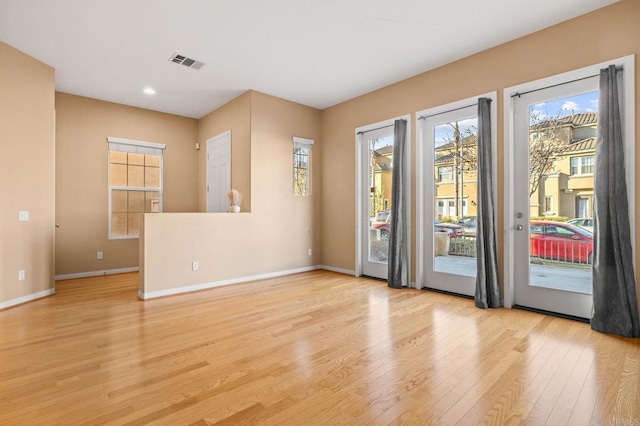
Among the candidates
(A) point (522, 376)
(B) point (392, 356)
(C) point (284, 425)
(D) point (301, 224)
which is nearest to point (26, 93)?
(D) point (301, 224)

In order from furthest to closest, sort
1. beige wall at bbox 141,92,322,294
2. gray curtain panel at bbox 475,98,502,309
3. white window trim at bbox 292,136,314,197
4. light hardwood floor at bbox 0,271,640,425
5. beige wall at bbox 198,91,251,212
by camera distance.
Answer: white window trim at bbox 292,136,314,197 < beige wall at bbox 198,91,251,212 < beige wall at bbox 141,92,322,294 < gray curtain panel at bbox 475,98,502,309 < light hardwood floor at bbox 0,271,640,425

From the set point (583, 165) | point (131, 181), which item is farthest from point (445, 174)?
point (131, 181)

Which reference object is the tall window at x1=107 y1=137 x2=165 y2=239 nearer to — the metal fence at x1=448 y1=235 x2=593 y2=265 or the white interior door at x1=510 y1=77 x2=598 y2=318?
the white interior door at x1=510 y1=77 x2=598 y2=318

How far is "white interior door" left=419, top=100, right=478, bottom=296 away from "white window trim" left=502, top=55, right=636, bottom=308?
0.42 metres

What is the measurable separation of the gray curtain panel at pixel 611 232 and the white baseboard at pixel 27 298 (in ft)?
20.9

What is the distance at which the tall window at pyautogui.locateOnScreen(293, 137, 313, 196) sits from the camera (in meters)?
5.96

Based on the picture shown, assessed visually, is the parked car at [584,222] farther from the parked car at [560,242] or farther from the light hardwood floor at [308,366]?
the light hardwood floor at [308,366]

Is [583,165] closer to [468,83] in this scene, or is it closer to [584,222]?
[584,222]

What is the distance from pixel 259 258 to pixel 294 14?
362 cm

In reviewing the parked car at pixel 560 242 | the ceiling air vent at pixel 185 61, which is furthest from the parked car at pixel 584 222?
the ceiling air vent at pixel 185 61

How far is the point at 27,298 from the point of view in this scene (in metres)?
4.09

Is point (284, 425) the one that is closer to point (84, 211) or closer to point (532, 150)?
point (532, 150)

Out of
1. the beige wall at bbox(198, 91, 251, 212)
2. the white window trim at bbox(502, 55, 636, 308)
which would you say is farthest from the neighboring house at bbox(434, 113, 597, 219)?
the beige wall at bbox(198, 91, 251, 212)

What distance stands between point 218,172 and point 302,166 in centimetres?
170
